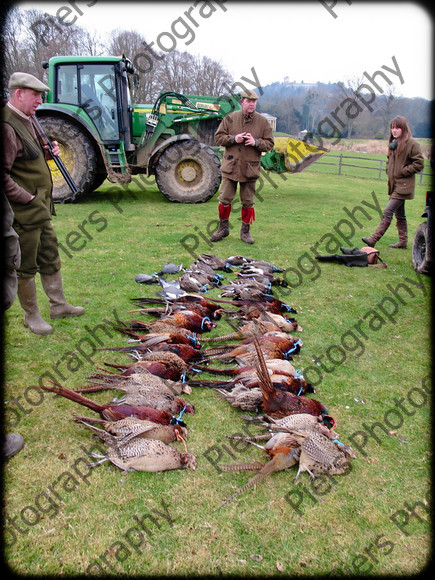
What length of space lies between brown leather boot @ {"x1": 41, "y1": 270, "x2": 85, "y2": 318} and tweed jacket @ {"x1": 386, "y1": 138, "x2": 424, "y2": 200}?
18.5 ft

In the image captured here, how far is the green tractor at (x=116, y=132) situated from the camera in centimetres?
1001

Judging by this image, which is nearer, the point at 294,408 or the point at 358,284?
the point at 294,408

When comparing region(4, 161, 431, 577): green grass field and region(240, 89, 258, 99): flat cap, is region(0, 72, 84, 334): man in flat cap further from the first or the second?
region(240, 89, 258, 99): flat cap

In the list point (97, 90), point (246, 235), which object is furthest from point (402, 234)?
point (97, 90)

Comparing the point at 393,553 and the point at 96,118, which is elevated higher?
the point at 96,118

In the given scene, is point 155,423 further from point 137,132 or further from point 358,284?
point 137,132

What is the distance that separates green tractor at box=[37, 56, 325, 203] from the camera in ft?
32.8

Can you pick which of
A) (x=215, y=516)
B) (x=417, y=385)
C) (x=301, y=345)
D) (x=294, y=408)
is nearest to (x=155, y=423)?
(x=215, y=516)

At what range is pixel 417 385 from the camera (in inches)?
146

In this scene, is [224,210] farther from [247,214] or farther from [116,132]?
[116,132]

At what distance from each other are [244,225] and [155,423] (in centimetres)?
543

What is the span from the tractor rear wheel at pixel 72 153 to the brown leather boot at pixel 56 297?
21.1ft

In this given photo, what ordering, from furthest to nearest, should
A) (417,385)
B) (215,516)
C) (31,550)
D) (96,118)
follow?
1. (96,118)
2. (417,385)
3. (215,516)
4. (31,550)

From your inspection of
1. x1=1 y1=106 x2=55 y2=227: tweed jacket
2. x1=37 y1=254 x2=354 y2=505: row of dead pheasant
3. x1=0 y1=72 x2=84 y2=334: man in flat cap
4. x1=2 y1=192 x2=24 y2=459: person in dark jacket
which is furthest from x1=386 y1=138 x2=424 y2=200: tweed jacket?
x1=2 y1=192 x2=24 y2=459: person in dark jacket
